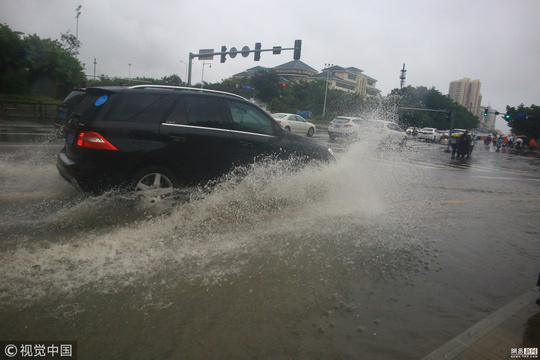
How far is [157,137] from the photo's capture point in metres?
4.87

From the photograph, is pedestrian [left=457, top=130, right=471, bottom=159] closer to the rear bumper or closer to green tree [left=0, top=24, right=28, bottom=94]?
the rear bumper

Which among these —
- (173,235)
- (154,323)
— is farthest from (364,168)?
(154,323)

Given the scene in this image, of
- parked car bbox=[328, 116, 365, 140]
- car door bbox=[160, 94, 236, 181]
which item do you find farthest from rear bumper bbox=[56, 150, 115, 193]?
parked car bbox=[328, 116, 365, 140]

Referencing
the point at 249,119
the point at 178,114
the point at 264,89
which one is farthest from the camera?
the point at 264,89

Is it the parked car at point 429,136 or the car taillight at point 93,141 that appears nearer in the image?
the car taillight at point 93,141

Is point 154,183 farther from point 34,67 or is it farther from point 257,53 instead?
point 34,67

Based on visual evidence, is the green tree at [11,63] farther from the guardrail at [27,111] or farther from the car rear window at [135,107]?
the car rear window at [135,107]

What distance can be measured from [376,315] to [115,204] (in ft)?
11.6

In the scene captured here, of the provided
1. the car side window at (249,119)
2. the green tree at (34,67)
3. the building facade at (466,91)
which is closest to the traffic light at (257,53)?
the green tree at (34,67)

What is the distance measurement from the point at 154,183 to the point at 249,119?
1771mm

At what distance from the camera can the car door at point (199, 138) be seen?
198 inches

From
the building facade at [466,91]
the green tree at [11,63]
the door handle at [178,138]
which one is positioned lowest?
the door handle at [178,138]

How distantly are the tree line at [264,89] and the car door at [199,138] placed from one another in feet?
6.42

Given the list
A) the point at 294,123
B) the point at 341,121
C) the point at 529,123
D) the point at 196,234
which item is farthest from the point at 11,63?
the point at 529,123
